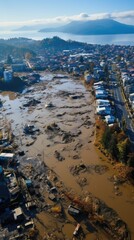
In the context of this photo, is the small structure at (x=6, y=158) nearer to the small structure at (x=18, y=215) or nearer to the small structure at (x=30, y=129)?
the small structure at (x=30, y=129)

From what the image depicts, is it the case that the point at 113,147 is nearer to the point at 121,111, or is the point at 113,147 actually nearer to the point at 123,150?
the point at 123,150

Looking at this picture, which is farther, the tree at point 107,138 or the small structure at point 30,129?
the small structure at point 30,129

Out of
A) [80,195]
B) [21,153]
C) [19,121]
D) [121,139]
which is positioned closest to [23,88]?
[19,121]

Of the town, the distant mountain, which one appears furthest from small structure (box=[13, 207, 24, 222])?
the distant mountain

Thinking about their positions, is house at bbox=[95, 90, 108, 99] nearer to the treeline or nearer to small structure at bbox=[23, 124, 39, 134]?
small structure at bbox=[23, 124, 39, 134]

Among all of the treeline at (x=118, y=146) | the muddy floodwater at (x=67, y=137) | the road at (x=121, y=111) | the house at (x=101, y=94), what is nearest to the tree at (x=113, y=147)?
the treeline at (x=118, y=146)
